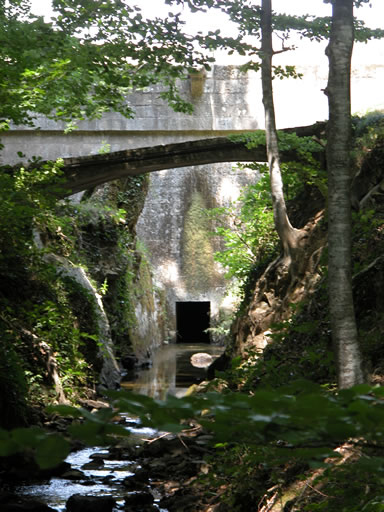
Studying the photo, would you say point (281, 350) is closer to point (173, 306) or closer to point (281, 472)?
point (281, 472)

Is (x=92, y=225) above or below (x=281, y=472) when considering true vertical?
above

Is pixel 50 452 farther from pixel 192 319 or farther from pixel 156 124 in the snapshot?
pixel 192 319

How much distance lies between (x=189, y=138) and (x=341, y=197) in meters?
16.4

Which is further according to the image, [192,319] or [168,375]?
[192,319]

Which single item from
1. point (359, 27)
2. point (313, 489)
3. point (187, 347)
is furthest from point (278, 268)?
point (187, 347)

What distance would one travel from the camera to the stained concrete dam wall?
794 inches

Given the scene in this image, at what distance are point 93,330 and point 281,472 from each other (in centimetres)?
753

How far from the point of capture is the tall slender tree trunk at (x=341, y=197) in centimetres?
466

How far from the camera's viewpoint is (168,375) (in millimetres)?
15742

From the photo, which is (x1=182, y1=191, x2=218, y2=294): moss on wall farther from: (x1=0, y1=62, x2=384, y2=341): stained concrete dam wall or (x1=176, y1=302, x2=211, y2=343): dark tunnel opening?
(x1=176, y1=302, x2=211, y2=343): dark tunnel opening

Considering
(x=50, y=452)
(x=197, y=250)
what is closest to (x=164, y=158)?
(x=50, y=452)

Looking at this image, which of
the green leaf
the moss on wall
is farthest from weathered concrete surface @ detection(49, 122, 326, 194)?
the moss on wall

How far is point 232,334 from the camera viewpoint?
1210cm

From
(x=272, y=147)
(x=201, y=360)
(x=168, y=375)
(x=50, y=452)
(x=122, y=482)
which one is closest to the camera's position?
(x=50, y=452)
